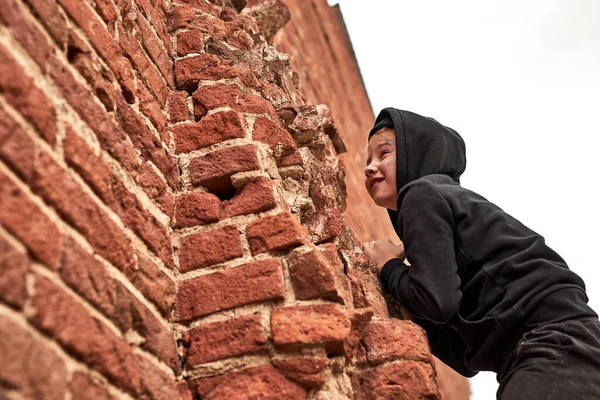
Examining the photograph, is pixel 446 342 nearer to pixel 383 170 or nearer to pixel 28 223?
pixel 383 170

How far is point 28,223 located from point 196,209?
2.02 ft

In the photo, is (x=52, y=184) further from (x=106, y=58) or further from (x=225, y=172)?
(x=225, y=172)

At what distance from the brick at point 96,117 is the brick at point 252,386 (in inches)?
18.6

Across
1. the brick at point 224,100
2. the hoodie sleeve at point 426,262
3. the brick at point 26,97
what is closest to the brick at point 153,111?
the brick at point 224,100

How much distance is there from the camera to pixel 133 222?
4.07 feet

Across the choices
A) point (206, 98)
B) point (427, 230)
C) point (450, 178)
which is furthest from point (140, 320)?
point (450, 178)

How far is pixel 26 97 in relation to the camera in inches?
37.3

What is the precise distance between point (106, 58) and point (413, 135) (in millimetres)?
1123

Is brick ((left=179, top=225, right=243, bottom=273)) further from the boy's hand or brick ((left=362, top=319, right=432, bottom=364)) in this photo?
the boy's hand

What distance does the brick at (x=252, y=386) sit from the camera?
1.22 m

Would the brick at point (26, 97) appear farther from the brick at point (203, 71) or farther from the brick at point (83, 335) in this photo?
the brick at point (203, 71)

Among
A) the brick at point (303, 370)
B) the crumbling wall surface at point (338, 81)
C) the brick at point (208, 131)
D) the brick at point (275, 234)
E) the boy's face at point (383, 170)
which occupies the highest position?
the brick at point (208, 131)

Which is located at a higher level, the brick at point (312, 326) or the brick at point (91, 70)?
the brick at point (91, 70)

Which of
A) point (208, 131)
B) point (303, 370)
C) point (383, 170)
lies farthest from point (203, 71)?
point (303, 370)
